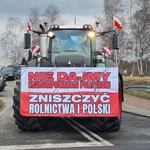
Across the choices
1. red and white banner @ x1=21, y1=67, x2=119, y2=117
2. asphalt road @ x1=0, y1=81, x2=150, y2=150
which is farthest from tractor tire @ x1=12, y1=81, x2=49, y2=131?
red and white banner @ x1=21, y1=67, x2=119, y2=117

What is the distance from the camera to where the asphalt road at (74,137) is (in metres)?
8.38

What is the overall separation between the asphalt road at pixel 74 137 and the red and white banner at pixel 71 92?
21.8 inches

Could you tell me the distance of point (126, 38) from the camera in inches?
1816

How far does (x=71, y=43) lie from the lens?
1120 centimetres

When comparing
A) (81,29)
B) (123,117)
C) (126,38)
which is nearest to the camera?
(81,29)

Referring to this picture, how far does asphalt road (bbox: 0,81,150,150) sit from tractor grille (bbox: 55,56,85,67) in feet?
5.36

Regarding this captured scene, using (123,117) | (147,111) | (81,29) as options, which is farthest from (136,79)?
(81,29)

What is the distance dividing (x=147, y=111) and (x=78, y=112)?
20.5 feet

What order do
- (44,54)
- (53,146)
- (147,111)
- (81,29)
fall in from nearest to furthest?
(53,146) < (44,54) < (81,29) < (147,111)

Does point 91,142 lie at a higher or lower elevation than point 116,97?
lower

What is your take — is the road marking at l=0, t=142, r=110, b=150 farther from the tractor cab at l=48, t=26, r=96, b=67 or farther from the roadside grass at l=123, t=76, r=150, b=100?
the roadside grass at l=123, t=76, r=150, b=100

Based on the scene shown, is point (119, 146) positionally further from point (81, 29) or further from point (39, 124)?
point (81, 29)

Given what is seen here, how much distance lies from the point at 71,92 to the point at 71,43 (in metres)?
2.23

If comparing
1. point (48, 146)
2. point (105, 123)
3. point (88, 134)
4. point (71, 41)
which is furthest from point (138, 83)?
point (48, 146)
